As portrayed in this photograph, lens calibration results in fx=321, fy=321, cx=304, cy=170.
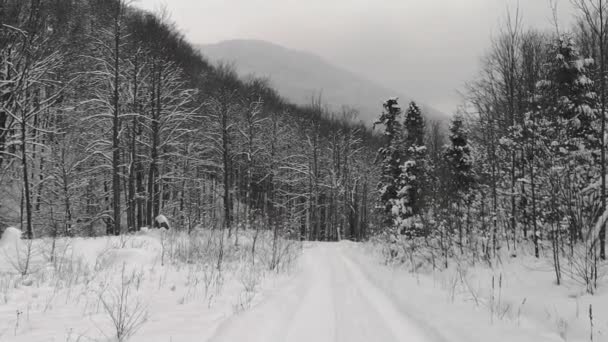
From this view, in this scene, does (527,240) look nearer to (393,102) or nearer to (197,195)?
(393,102)

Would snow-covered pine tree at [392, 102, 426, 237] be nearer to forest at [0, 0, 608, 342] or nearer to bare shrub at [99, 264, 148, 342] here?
forest at [0, 0, 608, 342]

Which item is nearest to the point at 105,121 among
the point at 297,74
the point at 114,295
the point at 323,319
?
the point at 114,295

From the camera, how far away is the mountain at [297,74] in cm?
9006

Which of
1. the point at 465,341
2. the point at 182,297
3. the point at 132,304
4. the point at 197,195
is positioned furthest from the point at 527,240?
the point at 197,195

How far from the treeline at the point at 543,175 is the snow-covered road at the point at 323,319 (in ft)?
10.8

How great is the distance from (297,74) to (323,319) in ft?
347

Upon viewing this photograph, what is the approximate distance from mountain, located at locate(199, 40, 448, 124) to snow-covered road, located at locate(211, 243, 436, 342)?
75.7 meters

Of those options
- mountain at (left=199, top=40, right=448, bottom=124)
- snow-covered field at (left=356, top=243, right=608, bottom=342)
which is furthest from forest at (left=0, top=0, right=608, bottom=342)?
mountain at (left=199, top=40, right=448, bottom=124)

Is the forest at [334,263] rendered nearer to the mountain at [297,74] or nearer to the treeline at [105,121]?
the treeline at [105,121]

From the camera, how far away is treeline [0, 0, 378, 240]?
14.2m

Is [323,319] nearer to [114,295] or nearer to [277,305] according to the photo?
[277,305]

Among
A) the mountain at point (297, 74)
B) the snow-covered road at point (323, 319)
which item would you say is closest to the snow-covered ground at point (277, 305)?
the snow-covered road at point (323, 319)

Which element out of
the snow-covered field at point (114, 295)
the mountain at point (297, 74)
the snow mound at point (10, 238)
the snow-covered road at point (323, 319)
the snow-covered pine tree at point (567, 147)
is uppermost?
the mountain at point (297, 74)

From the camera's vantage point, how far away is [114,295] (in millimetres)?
5898
